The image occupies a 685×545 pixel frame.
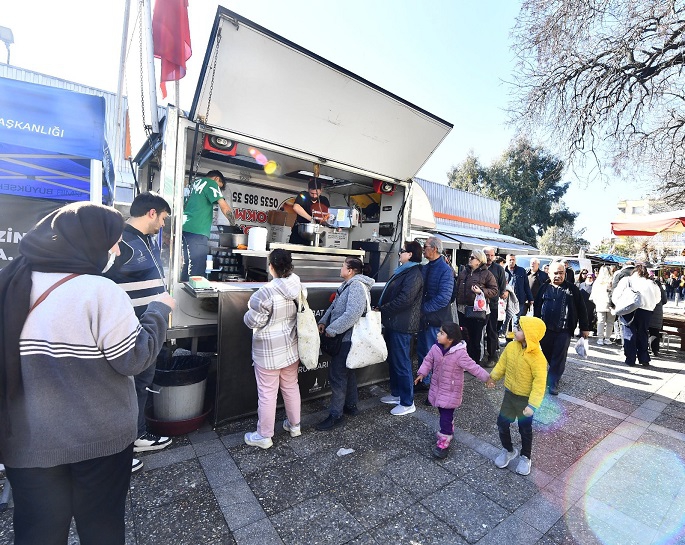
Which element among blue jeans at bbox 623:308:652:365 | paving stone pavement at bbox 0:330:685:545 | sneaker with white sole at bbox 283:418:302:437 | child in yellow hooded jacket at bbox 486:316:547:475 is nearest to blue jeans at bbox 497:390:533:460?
child in yellow hooded jacket at bbox 486:316:547:475

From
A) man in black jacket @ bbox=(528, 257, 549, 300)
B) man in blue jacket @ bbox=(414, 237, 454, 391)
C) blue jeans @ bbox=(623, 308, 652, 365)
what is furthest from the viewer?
man in black jacket @ bbox=(528, 257, 549, 300)

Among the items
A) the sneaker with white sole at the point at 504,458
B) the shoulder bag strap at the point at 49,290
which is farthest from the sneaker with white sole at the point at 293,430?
the shoulder bag strap at the point at 49,290

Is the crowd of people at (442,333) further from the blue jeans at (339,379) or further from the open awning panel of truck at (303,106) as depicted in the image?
the open awning panel of truck at (303,106)

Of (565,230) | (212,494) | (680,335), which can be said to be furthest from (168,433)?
(565,230)

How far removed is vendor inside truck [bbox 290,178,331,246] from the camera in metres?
5.34

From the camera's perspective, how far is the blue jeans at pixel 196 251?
13.2 ft

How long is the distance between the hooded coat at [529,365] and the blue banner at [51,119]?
188 inches

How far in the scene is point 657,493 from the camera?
2.73m

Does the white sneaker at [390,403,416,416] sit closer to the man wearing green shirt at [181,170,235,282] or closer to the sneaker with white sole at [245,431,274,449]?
the sneaker with white sole at [245,431,274,449]

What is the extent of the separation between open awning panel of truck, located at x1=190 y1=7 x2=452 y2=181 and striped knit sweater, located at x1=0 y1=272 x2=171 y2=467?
2607 millimetres

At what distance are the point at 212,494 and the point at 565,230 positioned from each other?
123 feet

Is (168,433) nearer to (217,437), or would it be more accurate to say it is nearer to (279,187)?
(217,437)

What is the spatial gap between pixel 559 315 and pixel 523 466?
2.34 meters

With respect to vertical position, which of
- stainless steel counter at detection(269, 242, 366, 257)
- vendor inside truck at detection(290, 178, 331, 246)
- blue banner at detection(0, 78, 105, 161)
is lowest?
stainless steel counter at detection(269, 242, 366, 257)
